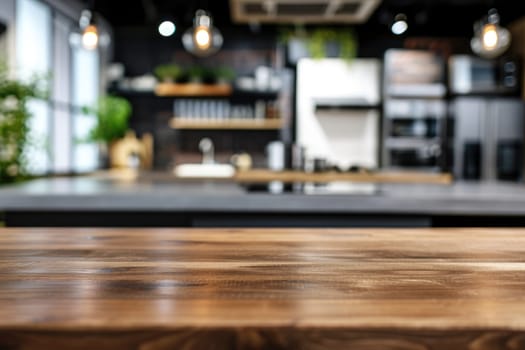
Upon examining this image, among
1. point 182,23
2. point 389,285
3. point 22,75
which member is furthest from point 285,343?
point 182,23

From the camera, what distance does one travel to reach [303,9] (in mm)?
4254

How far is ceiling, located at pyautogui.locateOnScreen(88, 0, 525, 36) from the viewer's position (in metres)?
6.96

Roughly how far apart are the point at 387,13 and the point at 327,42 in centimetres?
108

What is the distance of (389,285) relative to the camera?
28.7 inches

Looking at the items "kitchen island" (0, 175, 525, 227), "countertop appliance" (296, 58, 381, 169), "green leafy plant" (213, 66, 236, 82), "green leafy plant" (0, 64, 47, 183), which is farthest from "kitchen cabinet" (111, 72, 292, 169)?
"kitchen island" (0, 175, 525, 227)

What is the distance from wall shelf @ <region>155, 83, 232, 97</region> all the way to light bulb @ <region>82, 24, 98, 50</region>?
3635 millimetres

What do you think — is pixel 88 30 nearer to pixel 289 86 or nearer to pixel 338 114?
pixel 338 114

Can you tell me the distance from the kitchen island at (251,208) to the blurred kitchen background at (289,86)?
297 centimetres

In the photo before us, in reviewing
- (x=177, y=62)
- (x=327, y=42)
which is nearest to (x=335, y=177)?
(x=327, y=42)

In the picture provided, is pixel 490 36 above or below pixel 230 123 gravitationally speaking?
above

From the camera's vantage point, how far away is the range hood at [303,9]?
13.3ft

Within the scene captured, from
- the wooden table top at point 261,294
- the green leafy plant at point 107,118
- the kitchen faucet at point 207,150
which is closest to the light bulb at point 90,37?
the wooden table top at point 261,294

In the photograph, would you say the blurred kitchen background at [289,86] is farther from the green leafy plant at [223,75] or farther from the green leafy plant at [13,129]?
the green leafy plant at [13,129]

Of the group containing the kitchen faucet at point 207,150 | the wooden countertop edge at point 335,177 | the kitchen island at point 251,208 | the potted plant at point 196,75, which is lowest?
the kitchen island at point 251,208
